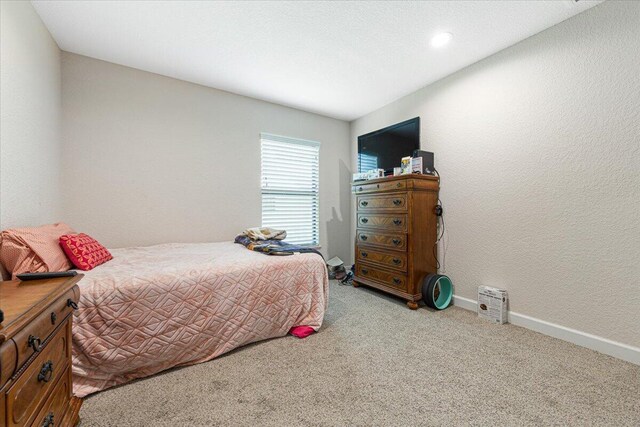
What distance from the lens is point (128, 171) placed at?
2.64 meters

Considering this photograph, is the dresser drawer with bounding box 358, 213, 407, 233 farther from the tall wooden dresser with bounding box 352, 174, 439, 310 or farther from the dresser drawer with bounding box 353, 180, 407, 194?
the dresser drawer with bounding box 353, 180, 407, 194

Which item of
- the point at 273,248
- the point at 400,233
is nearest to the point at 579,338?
the point at 400,233

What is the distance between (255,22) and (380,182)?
1847 millimetres

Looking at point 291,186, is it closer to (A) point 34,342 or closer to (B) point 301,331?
(B) point 301,331

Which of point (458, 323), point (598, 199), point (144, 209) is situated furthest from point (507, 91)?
point (144, 209)

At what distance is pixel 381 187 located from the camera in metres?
2.90

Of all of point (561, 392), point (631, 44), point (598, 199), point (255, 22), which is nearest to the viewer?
point (561, 392)

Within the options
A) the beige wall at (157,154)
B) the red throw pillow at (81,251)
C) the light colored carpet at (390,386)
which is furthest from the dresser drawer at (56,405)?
the beige wall at (157,154)

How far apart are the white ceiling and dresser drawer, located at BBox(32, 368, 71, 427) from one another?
228cm

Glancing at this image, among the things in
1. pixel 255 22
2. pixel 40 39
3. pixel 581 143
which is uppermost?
pixel 255 22

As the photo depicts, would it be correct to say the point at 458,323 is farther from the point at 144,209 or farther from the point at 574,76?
the point at 144,209

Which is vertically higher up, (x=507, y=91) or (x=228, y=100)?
(x=228, y=100)

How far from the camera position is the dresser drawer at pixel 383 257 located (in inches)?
106

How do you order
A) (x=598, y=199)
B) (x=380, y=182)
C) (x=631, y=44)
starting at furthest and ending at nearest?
1. (x=380, y=182)
2. (x=598, y=199)
3. (x=631, y=44)
